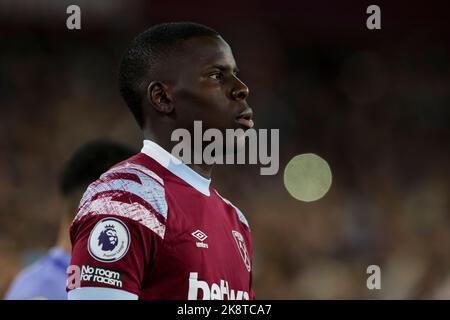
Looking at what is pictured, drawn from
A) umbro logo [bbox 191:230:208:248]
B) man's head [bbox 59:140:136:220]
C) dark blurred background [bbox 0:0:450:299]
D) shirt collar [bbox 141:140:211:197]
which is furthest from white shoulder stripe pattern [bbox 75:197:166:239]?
dark blurred background [bbox 0:0:450:299]

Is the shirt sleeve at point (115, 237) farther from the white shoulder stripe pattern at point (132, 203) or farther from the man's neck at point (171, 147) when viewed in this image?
the man's neck at point (171, 147)

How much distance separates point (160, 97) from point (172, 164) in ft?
0.71

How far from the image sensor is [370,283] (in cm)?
761

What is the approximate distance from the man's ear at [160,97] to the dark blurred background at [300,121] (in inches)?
203

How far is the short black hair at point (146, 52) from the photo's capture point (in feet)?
7.93

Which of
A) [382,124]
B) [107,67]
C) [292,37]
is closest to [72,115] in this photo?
[107,67]

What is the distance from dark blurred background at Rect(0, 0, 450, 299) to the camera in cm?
784

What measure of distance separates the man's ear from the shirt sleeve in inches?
14.0

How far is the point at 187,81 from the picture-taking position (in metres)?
2.36

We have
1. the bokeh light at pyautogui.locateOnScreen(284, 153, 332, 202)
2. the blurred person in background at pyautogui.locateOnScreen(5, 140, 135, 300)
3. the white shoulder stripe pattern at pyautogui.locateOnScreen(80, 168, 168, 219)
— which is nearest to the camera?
the white shoulder stripe pattern at pyautogui.locateOnScreen(80, 168, 168, 219)

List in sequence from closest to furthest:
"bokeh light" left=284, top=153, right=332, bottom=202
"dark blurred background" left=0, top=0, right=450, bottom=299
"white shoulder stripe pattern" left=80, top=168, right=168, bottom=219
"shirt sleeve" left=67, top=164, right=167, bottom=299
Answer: "shirt sleeve" left=67, top=164, right=167, bottom=299, "white shoulder stripe pattern" left=80, top=168, right=168, bottom=219, "dark blurred background" left=0, top=0, right=450, bottom=299, "bokeh light" left=284, top=153, right=332, bottom=202

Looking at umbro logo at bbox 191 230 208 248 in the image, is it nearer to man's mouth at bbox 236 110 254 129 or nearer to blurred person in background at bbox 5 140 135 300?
man's mouth at bbox 236 110 254 129

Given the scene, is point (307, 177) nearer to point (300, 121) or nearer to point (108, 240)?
point (300, 121)

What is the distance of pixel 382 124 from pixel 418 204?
1090 millimetres
